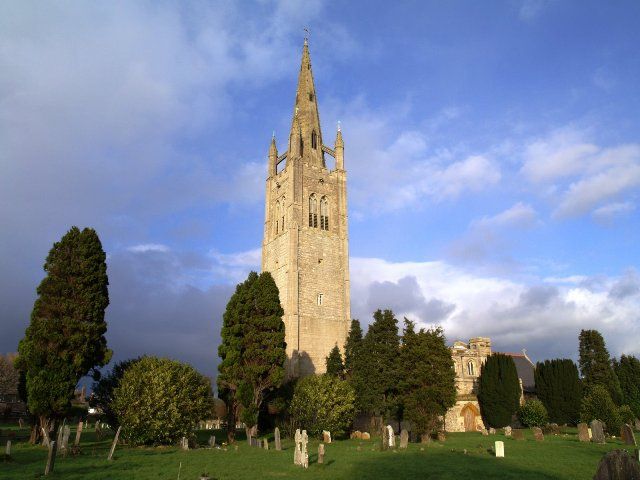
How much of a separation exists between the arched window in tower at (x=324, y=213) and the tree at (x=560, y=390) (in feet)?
86.9

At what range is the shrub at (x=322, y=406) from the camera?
31719 millimetres

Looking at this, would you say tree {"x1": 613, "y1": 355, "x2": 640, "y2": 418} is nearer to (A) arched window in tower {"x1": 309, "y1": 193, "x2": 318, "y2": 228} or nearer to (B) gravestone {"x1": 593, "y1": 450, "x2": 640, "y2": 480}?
(A) arched window in tower {"x1": 309, "y1": 193, "x2": 318, "y2": 228}

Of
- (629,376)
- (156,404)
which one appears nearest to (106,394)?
(156,404)

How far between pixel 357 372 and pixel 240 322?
10.6 m

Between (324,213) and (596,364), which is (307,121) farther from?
(596,364)

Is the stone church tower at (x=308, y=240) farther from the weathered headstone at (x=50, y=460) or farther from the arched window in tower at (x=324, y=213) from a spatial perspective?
the weathered headstone at (x=50, y=460)

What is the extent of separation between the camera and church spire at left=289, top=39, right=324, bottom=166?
190 ft

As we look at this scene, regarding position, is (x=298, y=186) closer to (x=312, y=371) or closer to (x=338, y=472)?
(x=312, y=371)

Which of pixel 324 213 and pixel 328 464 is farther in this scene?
pixel 324 213

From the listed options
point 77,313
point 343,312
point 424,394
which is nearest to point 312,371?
point 343,312

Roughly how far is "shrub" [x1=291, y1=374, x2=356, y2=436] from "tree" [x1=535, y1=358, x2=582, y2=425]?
76.0 ft

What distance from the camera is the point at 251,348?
104 ft

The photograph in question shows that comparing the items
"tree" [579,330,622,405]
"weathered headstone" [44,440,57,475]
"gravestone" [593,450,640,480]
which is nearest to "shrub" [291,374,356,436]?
"weathered headstone" [44,440,57,475]

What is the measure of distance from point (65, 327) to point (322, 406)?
1623 centimetres
